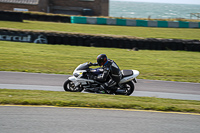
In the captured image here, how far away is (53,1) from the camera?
1994 inches

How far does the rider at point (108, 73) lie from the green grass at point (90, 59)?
13.3 feet

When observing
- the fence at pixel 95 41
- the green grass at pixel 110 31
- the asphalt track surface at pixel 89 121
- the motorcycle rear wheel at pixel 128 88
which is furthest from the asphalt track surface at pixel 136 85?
the green grass at pixel 110 31

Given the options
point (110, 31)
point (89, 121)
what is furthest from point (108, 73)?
point (110, 31)

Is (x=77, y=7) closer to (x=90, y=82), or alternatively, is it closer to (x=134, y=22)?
(x=134, y=22)

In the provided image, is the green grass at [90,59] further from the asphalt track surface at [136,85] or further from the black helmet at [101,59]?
the black helmet at [101,59]

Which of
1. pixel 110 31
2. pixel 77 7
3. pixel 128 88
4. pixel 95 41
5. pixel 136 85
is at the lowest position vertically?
pixel 136 85

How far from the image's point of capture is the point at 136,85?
11.9 m

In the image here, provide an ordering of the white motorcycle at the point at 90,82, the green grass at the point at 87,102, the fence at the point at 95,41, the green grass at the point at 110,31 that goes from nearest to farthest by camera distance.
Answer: the green grass at the point at 87,102
the white motorcycle at the point at 90,82
the fence at the point at 95,41
the green grass at the point at 110,31

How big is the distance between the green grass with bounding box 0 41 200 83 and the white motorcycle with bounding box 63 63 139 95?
3.72 m

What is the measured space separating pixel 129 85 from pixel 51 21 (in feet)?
88.9

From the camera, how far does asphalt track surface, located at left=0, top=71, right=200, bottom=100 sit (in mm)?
10539

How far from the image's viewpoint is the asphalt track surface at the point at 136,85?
1054 cm

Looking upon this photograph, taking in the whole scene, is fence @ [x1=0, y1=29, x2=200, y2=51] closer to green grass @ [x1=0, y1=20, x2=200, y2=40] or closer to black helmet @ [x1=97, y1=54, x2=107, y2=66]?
green grass @ [x1=0, y1=20, x2=200, y2=40]

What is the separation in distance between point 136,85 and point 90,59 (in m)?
5.74
